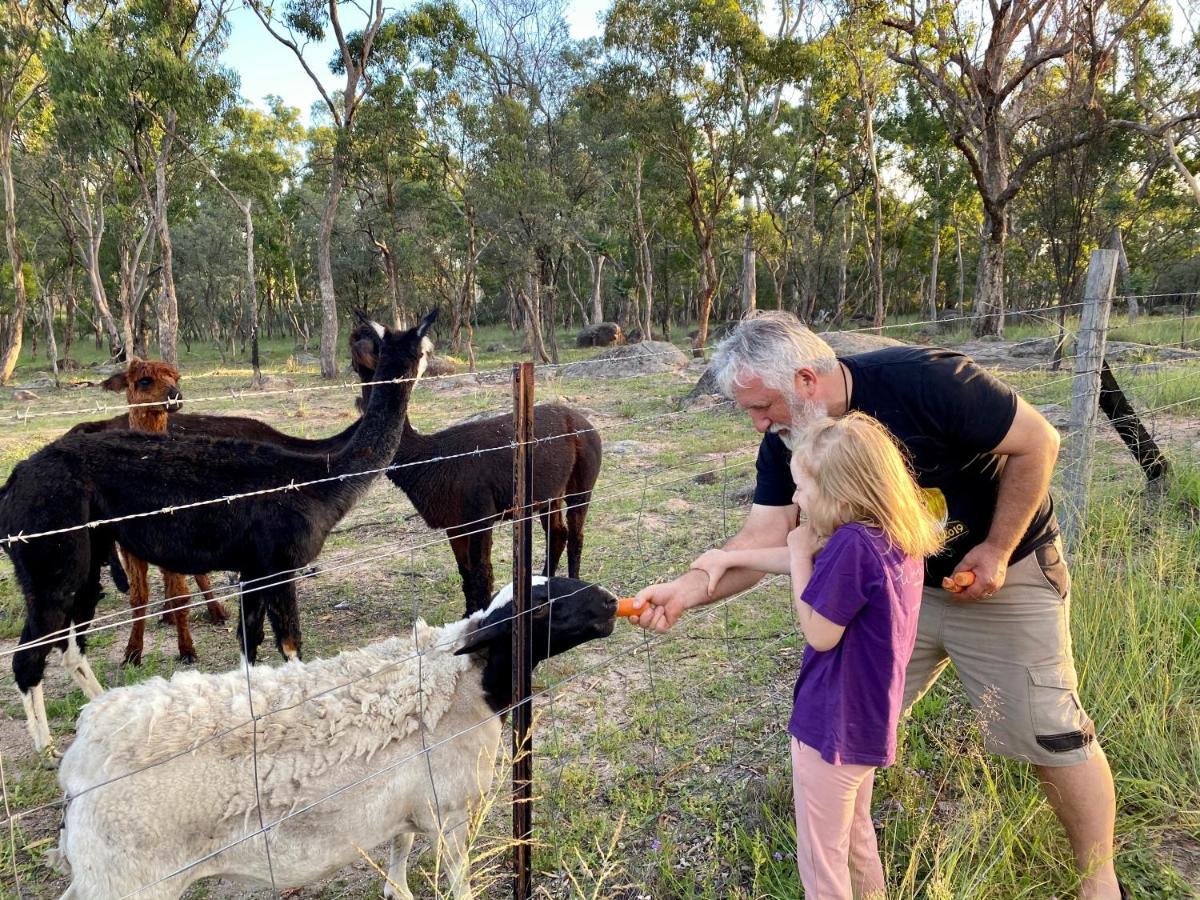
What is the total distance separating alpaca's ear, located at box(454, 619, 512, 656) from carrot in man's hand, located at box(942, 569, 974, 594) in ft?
5.06

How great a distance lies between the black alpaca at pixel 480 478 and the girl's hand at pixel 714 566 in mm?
2820

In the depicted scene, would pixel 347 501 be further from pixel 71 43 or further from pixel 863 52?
pixel 863 52

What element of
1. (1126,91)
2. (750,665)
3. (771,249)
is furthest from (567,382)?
(771,249)

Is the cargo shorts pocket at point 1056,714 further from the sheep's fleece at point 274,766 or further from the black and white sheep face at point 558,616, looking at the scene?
the sheep's fleece at point 274,766

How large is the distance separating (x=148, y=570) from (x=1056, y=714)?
23.6 feet

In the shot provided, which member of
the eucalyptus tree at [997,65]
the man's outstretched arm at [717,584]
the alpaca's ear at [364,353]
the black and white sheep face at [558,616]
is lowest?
the black and white sheep face at [558,616]

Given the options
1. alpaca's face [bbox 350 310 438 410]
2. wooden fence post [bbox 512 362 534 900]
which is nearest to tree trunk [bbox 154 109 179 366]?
alpaca's face [bbox 350 310 438 410]

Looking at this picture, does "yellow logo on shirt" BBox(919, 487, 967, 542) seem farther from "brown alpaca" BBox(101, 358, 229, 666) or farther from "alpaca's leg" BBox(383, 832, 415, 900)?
"brown alpaca" BBox(101, 358, 229, 666)

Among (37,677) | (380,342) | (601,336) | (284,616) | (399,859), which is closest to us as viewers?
(399,859)

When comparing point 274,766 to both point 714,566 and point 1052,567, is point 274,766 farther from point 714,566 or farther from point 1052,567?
point 1052,567

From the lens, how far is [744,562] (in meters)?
2.70

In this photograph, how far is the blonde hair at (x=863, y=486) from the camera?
209 cm

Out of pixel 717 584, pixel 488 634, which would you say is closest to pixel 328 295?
pixel 488 634

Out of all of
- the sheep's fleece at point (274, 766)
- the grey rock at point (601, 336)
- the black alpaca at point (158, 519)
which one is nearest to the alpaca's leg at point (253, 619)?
the black alpaca at point (158, 519)
